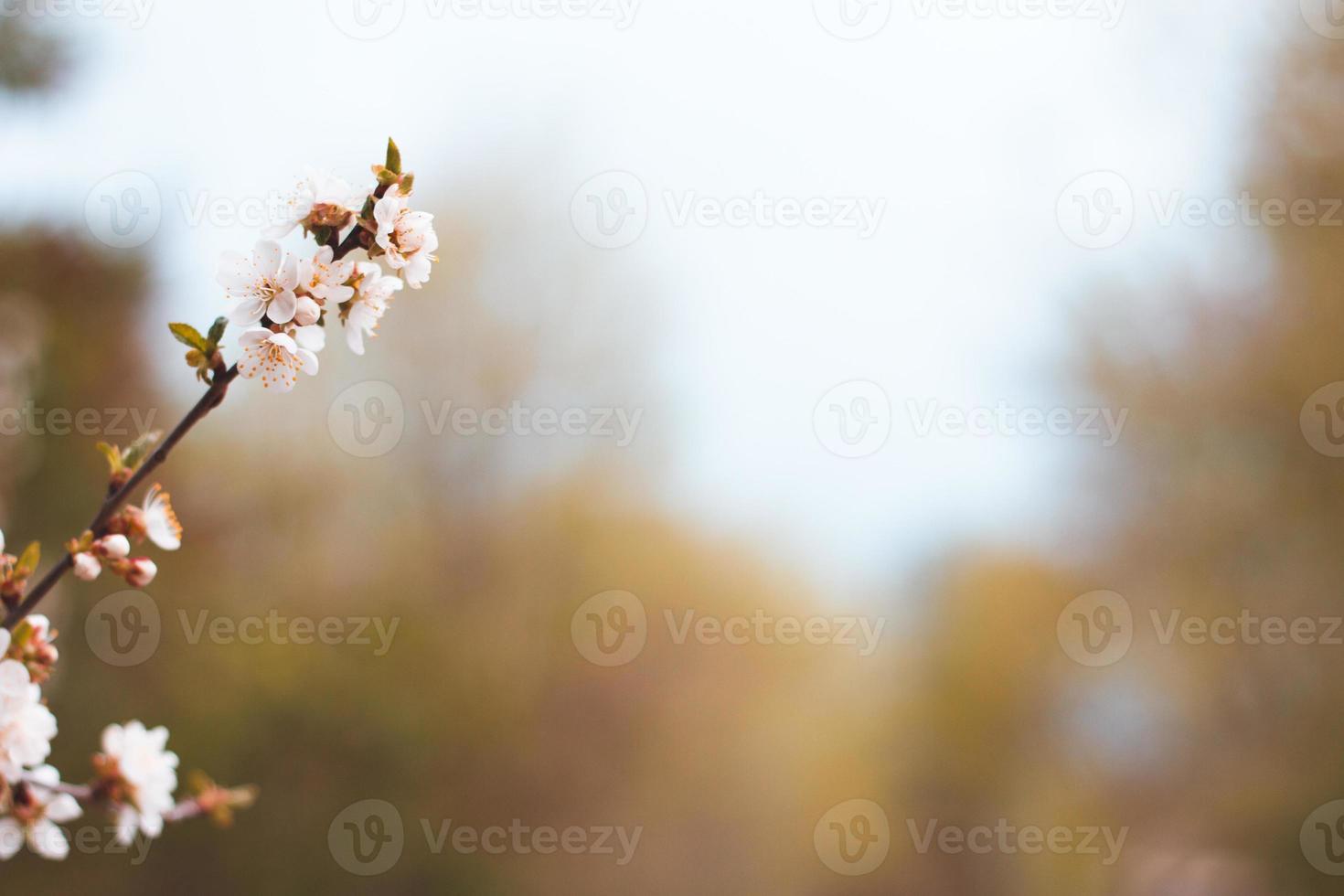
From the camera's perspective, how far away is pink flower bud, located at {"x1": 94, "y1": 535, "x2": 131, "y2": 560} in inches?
21.8

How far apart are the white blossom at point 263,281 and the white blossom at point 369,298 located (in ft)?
0.15

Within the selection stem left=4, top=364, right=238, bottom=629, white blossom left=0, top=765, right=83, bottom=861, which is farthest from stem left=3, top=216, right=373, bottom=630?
white blossom left=0, top=765, right=83, bottom=861

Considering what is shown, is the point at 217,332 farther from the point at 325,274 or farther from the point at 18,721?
the point at 18,721

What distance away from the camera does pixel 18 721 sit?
1.68 ft

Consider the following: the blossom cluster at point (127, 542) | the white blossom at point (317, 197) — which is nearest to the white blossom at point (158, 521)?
the blossom cluster at point (127, 542)

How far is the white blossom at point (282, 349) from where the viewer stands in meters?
0.56

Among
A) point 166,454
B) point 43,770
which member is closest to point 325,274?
point 166,454

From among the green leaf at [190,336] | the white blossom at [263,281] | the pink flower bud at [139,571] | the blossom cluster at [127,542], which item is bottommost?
the pink flower bud at [139,571]

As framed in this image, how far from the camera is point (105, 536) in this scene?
1.94 feet

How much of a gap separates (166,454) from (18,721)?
0.59 feet

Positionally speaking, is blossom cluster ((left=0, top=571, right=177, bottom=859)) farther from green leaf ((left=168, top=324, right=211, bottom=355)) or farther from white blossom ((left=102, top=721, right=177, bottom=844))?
green leaf ((left=168, top=324, right=211, bottom=355))

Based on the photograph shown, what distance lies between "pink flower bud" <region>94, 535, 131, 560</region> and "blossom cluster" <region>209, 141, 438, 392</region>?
0.42 feet

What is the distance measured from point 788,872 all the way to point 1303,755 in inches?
79.7

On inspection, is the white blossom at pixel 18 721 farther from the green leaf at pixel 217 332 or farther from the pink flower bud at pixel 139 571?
the green leaf at pixel 217 332
